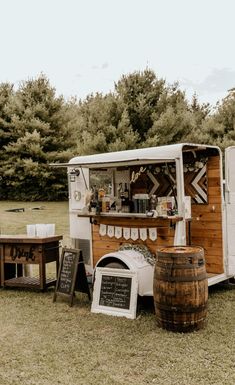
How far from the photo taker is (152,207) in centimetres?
588

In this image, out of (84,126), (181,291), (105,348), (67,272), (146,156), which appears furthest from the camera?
(84,126)

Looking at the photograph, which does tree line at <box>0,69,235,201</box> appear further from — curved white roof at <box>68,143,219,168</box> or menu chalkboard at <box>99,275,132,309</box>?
menu chalkboard at <box>99,275,132,309</box>

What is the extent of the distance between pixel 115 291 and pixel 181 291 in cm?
107

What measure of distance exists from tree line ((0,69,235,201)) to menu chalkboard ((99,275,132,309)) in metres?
14.6

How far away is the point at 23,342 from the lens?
4504mm

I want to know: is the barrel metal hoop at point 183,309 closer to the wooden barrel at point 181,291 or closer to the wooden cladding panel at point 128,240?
the wooden barrel at point 181,291

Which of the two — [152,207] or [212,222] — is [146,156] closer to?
[152,207]

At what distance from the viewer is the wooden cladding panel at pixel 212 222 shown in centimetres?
631

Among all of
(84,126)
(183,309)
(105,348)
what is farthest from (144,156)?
(84,126)

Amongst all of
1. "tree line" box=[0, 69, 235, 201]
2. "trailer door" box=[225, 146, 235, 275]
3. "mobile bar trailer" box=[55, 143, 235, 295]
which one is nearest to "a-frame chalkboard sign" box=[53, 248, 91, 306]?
"mobile bar trailer" box=[55, 143, 235, 295]

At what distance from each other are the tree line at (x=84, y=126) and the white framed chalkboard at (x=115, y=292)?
1460cm

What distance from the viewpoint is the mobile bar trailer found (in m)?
5.62

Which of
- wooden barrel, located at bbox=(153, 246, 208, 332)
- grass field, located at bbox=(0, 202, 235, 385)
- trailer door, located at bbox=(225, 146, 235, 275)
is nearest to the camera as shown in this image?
grass field, located at bbox=(0, 202, 235, 385)

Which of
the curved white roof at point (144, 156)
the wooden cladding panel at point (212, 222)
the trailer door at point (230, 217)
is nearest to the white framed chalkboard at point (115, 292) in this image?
the curved white roof at point (144, 156)
